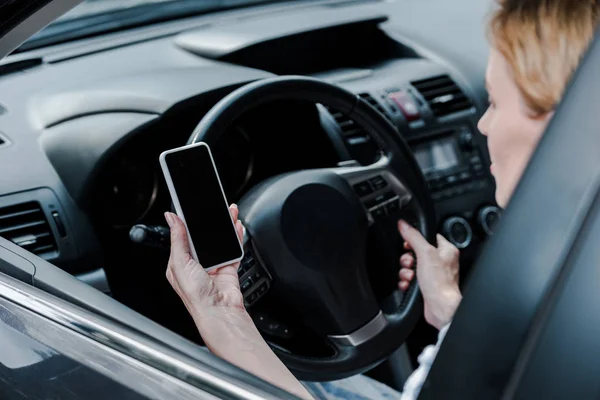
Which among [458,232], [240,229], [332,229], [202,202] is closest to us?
[202,202]

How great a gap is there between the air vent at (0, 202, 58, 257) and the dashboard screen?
3.07 feet

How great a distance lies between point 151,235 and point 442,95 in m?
1.16

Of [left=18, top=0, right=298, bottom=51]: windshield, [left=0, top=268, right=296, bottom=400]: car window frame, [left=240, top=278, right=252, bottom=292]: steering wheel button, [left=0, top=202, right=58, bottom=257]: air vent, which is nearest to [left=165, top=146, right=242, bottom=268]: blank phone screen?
[left=240, top=278, right=252, bottom=292]: steering wheel button

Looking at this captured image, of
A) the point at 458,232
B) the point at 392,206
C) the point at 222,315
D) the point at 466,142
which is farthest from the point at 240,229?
the point at 466,142

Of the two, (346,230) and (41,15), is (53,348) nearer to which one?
(41,15)

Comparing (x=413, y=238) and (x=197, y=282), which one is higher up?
(x=197, y=282)

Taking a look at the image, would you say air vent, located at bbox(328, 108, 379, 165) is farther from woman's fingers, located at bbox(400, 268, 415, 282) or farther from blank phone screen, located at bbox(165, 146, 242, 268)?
blank phone screen, located at bbox(165, 146, 242, 268)

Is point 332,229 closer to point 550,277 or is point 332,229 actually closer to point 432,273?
point 432,273

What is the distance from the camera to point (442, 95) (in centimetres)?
245

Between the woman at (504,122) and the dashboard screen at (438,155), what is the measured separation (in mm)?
901

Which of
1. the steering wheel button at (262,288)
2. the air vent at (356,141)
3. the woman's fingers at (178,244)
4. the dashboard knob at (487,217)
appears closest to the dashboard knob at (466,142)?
the dashboard knob at (487,217)

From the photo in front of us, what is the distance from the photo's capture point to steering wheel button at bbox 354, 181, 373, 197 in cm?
173

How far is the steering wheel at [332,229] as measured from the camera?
5.20ft

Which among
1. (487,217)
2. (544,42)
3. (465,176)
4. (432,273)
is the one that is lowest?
(487,217)
